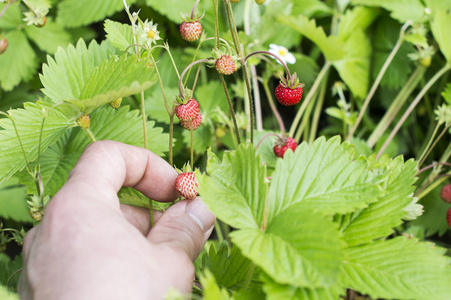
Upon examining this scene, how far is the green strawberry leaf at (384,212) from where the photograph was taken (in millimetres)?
744

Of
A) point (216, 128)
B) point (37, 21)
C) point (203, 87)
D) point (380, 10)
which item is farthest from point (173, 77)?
point (380, 10)

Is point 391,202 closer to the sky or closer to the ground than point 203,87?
closer to the sky

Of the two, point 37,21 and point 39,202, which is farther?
point 37,21

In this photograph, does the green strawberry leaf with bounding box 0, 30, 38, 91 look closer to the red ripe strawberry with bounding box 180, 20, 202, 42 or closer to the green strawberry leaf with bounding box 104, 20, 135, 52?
the green strawberry leaf with bounding box 104, 20, 135, 52

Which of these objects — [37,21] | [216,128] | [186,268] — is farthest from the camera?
[216,128]

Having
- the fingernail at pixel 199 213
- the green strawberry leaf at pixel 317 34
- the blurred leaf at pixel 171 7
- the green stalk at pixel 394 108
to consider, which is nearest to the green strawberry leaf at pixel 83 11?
the blurred leaf at pixel 171 7

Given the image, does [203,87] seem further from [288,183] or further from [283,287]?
[283,287]

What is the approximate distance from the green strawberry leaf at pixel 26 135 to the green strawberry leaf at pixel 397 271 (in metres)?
0.65

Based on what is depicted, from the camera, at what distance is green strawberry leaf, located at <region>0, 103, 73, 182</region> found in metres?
0.91

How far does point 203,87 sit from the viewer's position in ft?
4.66

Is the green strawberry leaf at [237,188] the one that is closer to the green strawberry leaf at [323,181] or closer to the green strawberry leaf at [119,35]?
the green strawberry leaf at [323,181]

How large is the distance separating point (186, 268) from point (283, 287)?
0.53 feet

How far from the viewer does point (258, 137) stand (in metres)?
1.18

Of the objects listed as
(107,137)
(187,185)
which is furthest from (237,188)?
(107,137)
